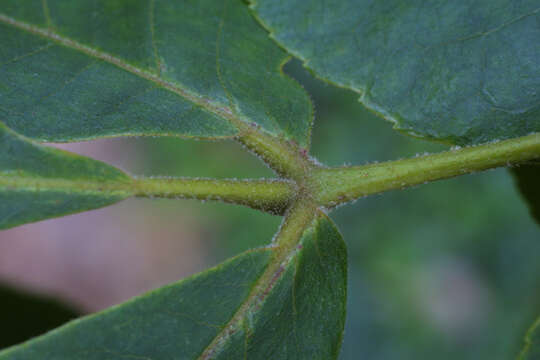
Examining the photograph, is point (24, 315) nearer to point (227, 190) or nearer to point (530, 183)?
point (227, 190)

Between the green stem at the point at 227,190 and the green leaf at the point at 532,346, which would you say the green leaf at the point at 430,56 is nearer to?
the green stem at the point at 227,190

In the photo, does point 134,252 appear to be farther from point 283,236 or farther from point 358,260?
point 283,236

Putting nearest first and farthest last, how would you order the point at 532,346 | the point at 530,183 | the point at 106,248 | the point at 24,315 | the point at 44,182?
the point at 44,182 < the point at 532,346 < the point at 530,183 < the point at 24,315 < the point at 106,248

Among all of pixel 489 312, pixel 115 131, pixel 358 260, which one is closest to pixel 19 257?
pixel 358 260

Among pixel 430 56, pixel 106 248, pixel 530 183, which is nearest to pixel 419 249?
pixel 530 183

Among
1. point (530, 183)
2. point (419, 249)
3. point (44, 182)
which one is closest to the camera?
point (44, 182)

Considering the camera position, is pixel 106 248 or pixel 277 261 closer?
pixel 277 261

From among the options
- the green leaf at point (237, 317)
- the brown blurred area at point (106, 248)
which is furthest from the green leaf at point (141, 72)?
the brown blurred area at point (106, 248)

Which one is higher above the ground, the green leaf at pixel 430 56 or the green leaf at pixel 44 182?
the green leaf at pixel 430 56
